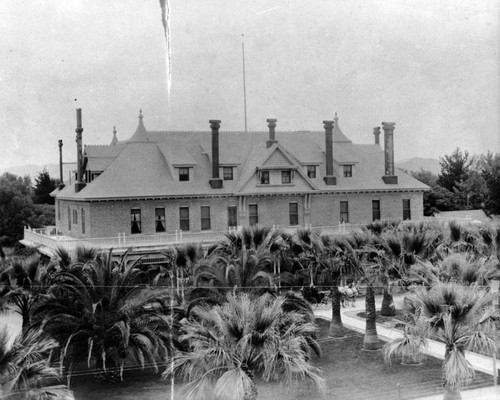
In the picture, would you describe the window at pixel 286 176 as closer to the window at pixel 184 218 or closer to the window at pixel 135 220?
the window at pixel 184 218

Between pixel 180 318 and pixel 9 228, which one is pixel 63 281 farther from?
pixel 9 228

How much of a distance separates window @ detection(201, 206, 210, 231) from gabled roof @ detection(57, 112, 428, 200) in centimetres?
119

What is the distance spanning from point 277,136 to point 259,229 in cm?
1858

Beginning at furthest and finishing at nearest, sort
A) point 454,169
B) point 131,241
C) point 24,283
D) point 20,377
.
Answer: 1. point 454,169
2. point 131,241
3. point 24,283
4. point 20,377

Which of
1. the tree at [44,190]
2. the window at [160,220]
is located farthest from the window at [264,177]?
the tree at [44,190]

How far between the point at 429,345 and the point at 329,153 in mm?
22555

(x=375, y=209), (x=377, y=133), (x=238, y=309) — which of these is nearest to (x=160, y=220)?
(x=375, y=209)

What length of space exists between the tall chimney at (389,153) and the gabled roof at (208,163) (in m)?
0.49

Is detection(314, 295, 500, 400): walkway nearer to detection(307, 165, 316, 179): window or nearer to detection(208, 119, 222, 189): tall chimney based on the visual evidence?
detection(208, 119, 222, 189): tall chimney

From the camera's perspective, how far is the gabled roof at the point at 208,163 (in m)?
39.5

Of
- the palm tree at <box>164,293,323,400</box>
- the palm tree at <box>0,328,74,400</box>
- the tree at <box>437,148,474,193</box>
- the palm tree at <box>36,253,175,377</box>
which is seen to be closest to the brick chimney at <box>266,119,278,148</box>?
the palm tree at <box>36,253,175,377</box>

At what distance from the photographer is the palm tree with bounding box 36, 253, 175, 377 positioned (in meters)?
18.3

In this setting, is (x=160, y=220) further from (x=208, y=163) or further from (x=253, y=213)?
(x=253, y=213)

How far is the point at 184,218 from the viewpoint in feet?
132
